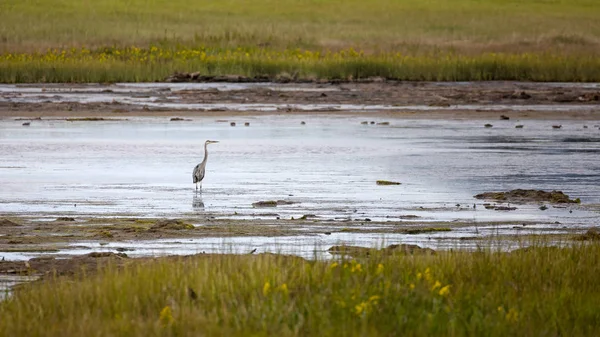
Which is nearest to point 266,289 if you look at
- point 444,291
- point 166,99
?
point 444,291

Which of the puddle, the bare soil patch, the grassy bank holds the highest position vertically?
the grassy bank

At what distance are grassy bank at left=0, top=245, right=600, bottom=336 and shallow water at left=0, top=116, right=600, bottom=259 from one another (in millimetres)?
1537

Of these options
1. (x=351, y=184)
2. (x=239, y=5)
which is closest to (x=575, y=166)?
(x=351, y=184)

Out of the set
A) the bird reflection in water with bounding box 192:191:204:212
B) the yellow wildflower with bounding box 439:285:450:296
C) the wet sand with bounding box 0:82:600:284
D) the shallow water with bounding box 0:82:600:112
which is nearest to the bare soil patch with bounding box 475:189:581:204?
the wet sand with bounding box 0:82:600:284

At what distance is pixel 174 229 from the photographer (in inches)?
560

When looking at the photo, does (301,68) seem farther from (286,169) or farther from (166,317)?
(166,317)

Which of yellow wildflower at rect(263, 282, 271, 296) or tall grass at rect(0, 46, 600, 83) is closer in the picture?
yellow wildflower at rect(263, 282, 271, 296)

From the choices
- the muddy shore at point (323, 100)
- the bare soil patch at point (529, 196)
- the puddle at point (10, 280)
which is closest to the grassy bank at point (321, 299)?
the puddle at point (10, 280)

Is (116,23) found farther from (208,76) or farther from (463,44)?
(208,76)

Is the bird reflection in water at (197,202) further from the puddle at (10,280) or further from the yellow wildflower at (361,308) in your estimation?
the yellow wildflower at (361,308)

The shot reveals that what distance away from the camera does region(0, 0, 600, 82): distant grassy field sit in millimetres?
52594

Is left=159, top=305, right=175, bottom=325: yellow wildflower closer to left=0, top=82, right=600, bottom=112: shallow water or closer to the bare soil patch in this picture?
the bare soil patch

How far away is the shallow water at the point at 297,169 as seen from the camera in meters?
16.2

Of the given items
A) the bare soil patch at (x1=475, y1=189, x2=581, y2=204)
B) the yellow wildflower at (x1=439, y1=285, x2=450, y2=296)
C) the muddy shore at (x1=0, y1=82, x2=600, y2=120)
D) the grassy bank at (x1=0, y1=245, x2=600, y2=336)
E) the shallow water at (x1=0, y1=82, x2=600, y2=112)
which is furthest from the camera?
the shallow water at (x1=0, y1=82, x2=600, y2=112)
